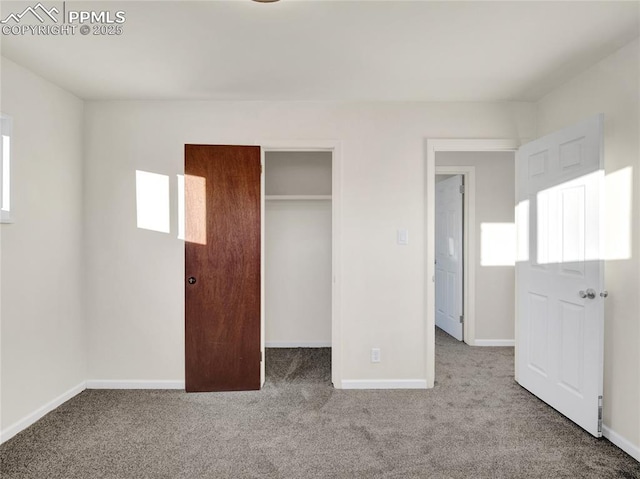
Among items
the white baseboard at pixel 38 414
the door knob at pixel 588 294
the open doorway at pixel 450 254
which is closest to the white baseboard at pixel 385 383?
the door knob at pixel 588 294

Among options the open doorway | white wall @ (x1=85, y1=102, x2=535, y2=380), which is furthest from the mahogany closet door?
the open doorway

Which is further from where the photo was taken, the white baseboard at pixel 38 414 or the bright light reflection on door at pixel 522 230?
the bright light reflection on door at pixel 522 230

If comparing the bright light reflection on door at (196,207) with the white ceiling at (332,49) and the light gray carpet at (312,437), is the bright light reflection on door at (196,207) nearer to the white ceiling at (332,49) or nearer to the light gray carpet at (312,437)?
the white ceiling at (332,49)

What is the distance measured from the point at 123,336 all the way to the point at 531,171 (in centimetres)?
360

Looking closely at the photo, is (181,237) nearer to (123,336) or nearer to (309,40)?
(123,336)

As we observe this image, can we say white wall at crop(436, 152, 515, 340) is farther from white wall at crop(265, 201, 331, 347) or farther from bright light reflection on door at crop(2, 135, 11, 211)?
bright light reflection on door at crop(2, 135, 11, 211)

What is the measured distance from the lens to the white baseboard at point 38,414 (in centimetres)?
250

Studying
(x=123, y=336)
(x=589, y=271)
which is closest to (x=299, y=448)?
(x=123, y=336)

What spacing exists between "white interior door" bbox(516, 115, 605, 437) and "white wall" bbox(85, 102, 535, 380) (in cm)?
67

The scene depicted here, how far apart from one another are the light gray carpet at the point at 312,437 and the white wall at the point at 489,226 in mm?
1307

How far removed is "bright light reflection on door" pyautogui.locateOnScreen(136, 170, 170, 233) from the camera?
334 cm

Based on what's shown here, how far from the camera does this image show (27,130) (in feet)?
8.85

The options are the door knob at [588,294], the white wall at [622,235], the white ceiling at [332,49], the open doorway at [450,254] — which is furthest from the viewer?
the open doorway at [450,254]

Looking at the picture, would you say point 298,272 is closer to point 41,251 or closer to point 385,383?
point 385,383
